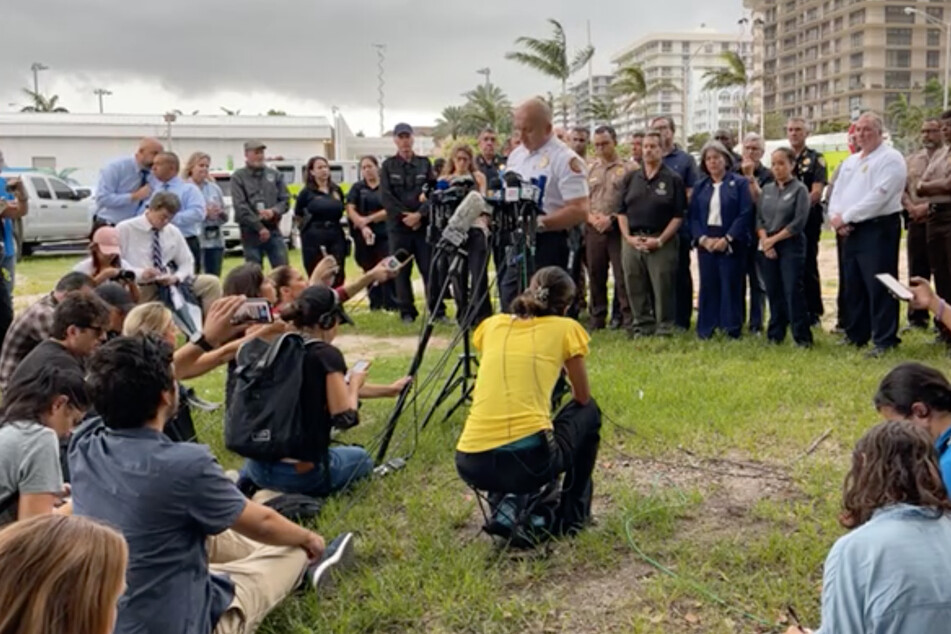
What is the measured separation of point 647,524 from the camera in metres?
4.34

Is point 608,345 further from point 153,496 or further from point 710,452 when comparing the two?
point 153,496

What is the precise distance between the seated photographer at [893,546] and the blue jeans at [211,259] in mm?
9426

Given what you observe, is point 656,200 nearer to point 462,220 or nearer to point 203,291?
point 462,220

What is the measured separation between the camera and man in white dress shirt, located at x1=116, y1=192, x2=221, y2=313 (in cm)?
780

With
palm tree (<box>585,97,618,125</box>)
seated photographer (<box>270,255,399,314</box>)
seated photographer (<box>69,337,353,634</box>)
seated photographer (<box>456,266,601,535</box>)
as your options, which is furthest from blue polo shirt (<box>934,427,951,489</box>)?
palm tree (<box>585,97,618,125</box>)

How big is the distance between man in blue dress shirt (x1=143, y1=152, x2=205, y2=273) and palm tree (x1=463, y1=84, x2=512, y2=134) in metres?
31.7

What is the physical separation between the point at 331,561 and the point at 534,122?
10.4 feet

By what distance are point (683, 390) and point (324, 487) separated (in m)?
2.93

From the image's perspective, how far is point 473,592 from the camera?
3.69 m

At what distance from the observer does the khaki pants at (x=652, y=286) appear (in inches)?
341

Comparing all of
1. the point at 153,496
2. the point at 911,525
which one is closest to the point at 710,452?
the point at 911,525

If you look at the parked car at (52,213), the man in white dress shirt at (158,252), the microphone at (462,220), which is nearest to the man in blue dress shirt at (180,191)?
the man in white dress shirt at (158,252)

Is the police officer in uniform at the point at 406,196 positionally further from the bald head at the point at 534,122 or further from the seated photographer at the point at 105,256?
the bald head at the point at 534,122

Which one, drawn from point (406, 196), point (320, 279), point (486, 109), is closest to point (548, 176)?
point (320, 279)
